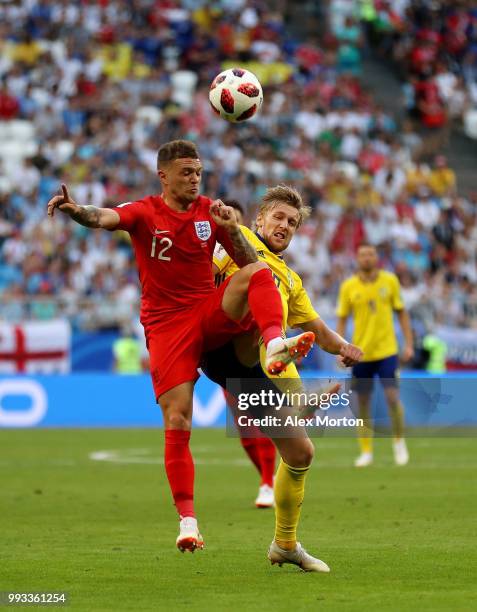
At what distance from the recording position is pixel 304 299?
9070 mm

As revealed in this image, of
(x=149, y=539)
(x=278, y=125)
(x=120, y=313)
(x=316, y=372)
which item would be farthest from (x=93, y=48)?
(x=149, y=539)

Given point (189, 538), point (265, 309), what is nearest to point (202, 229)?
point (265, 309)

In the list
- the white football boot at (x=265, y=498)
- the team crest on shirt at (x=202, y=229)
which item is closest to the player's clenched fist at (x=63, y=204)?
the team crest on shirt at (x=202, y=229)

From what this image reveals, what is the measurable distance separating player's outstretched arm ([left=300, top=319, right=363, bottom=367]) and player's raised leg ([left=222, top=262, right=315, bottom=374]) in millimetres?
505

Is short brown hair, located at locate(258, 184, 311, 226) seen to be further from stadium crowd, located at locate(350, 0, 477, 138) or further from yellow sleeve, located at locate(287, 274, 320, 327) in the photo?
stadium crowd, located at locate(350, 0, 477, 138)

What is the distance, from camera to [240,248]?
26.7ft

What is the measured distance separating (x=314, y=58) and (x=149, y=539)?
23.2m

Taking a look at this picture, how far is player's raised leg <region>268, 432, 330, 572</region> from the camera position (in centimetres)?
820

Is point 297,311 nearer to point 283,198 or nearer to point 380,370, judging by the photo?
point 283,198

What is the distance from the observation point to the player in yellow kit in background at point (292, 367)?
27.0ft

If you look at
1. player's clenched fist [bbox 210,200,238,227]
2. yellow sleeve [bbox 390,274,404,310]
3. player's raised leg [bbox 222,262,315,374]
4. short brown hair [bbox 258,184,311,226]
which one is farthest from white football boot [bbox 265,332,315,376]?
yellow sleeve [bbox 390,274,404,310]

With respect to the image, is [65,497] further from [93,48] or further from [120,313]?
[93,48]

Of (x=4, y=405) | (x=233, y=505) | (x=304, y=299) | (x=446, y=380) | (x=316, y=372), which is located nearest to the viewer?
(x=304, y=299)

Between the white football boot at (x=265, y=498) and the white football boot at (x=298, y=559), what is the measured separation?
3747 millimetres
